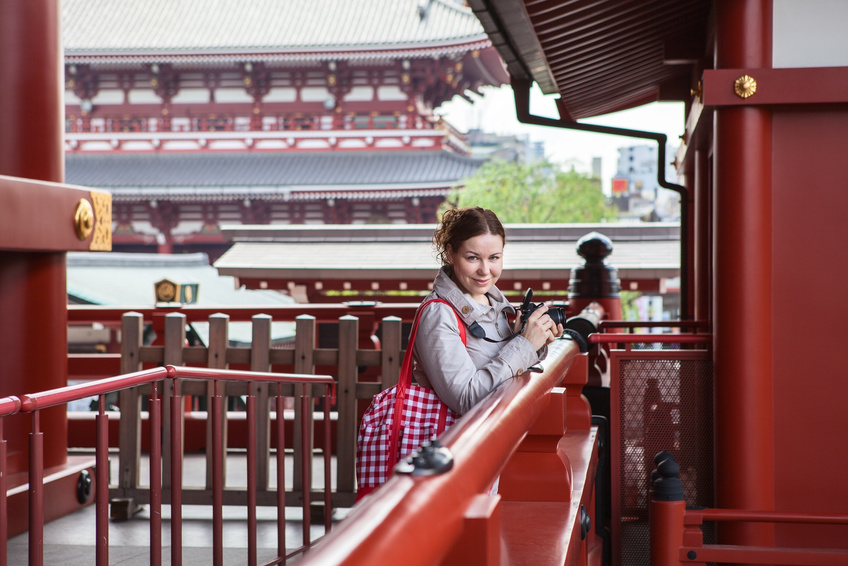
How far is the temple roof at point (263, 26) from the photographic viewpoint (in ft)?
63.4

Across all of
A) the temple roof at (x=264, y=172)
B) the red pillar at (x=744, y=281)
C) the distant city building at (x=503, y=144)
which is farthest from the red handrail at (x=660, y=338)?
the distant city building at (x=503, y=144)

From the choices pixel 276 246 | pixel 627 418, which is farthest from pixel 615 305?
pixel 276 246

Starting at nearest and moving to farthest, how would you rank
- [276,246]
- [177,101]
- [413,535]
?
[413,535] < [276,246] < [177,101]

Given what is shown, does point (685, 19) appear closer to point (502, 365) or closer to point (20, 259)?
point (502, 365)

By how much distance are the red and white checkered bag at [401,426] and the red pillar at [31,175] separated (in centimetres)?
247

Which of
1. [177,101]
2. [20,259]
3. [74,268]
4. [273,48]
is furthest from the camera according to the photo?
[177,101]

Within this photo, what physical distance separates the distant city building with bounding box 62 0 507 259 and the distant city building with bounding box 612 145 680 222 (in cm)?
2819

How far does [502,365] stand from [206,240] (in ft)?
65.7

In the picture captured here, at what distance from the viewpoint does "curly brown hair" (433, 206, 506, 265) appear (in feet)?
7.16

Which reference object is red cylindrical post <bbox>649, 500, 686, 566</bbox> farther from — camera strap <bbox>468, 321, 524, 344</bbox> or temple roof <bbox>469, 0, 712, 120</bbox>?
temple roof <bbox>469, 0, 712, 120</bbox>

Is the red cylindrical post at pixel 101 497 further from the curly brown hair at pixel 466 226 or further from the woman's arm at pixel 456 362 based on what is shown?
the curly brown hair at pixel 466 226

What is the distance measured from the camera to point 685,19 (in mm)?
4574

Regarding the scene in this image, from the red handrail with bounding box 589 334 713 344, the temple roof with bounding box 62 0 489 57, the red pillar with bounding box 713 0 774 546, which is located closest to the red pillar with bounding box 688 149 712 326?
the red handrail with bounding box 589 334 713 344

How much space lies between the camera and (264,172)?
20328mm
